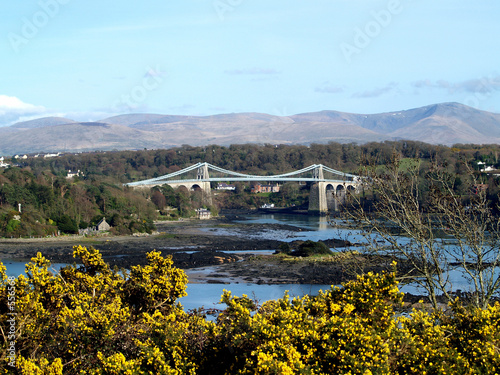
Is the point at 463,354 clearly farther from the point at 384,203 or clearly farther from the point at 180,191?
the point at 180,191

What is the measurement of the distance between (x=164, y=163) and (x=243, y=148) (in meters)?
13.2

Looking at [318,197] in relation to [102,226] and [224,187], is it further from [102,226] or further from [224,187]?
[102,226]

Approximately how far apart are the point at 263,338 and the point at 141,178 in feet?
209

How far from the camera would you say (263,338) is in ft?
15.4

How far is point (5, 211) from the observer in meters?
31.8

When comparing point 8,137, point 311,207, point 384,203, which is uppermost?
point 8,137

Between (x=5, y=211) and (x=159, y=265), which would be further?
(x=5, y=211)

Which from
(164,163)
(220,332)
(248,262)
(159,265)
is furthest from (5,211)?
(164,163)

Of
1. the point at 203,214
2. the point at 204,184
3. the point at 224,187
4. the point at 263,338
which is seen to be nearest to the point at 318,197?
the point at 204,184

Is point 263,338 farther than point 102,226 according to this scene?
No

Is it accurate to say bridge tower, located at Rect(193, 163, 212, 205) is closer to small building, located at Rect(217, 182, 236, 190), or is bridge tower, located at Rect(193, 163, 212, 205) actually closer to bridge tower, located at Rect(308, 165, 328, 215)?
small building, located at Rect(217, 182, 236, 190)

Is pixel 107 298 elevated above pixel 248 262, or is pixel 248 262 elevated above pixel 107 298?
pixel 107 298

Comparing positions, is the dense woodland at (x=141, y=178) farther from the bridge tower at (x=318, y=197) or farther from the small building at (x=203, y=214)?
the bridge tower at (x=318, y=197)

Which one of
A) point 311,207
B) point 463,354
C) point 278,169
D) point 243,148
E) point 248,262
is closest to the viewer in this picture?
point 463,354
